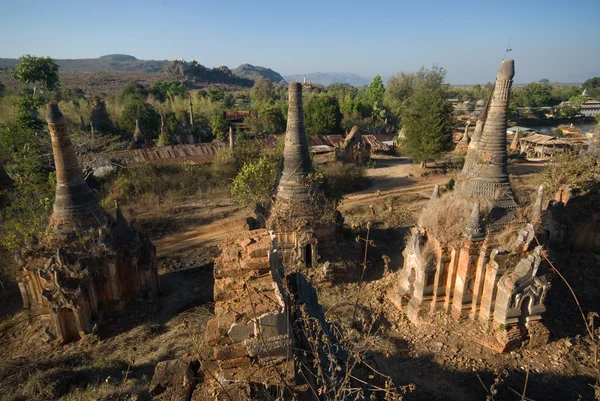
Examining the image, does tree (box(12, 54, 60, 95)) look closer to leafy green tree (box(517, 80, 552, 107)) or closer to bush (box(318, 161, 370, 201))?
bush (box(318, 161, 370, 201))

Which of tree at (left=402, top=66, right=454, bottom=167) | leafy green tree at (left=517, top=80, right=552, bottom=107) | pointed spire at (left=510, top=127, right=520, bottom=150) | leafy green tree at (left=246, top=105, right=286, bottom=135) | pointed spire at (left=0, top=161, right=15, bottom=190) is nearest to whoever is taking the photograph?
pointed spire at (left=0, top=161, right=15, bottom=190)

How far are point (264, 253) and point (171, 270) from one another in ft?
39.1

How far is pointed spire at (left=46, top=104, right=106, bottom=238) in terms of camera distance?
12375 mm

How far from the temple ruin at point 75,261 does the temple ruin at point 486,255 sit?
379 inches

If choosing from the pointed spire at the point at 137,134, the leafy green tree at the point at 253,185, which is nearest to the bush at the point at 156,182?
the leafy green tree at the point at 253,185

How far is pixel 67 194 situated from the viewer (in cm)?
1266

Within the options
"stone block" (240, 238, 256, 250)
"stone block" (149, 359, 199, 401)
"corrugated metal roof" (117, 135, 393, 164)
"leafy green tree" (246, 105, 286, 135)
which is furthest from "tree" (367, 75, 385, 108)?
"stone block" (149, 359, 199, 401)

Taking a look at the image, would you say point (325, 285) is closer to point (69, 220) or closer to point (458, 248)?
point (458, 248)

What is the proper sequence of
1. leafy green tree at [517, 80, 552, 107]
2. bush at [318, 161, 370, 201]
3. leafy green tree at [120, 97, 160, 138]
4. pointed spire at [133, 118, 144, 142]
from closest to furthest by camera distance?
bush at [318, 161, 370, 201]
pointed spire at [133, 118, 144, 142]
leafy green tree at [120, 97, 160, 138]
leafy green tree at [517, 80, 552, 107]

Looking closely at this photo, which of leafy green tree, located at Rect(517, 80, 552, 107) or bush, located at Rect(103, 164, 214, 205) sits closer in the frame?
bush, located at Rect(103, 164, 214, 205)

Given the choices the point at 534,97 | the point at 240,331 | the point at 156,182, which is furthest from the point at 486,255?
the point at 534,97

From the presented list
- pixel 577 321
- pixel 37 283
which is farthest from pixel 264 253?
pixel 577 321

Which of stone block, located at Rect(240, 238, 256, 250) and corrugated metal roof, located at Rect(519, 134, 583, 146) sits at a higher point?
stone block, located at Rect(240, 238, 256, 250)

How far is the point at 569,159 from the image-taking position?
1673 cm
